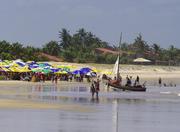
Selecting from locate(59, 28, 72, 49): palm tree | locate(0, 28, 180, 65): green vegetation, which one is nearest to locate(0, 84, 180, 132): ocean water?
locate(0, 28, 180, 65): green vegetation

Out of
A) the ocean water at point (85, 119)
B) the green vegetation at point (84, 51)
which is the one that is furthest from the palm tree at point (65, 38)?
the ocean water at point (85, 119)

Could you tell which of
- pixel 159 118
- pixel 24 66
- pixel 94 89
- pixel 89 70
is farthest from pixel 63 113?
pixel 89 70

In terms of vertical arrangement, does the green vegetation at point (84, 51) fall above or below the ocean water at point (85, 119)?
above

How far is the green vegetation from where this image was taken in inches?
4058

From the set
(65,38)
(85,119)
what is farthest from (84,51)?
(85,119)

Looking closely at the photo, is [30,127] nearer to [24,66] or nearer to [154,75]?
[24,66]

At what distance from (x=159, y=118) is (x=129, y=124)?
3.54m

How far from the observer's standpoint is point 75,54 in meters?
122

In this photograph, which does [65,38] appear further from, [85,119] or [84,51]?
[85,119]

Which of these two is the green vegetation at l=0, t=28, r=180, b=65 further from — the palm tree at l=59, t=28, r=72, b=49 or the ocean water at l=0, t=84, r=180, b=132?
the ocean water at l=0, t=84, r=180, b=132

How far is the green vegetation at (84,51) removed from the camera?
103062mm

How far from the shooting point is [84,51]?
12938cm

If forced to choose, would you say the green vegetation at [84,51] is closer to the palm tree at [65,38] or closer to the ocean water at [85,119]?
the palm tree at [65,38]

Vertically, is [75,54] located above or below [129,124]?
above
